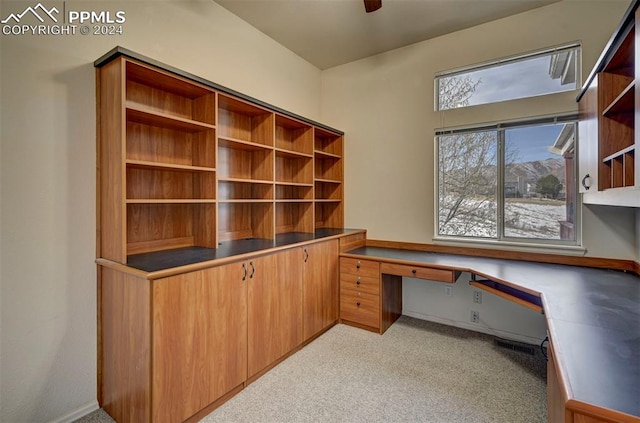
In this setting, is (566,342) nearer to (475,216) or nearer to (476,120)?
(475,216)

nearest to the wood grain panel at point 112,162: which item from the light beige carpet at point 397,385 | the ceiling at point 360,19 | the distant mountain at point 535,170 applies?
the light beige carpet at point 397,385

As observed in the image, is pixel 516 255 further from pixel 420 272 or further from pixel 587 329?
pixel 587 329

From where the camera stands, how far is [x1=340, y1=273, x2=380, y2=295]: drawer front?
3.01 m

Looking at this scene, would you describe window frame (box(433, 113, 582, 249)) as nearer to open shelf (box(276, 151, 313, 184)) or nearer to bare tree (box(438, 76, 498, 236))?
bare tree (box(438, 76, 498, 236))

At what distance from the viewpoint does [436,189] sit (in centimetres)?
333

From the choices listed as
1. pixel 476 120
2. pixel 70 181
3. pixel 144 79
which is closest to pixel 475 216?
pixel 476 120

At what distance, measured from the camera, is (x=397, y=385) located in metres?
2.20

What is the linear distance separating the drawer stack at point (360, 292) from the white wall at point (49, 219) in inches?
85.3

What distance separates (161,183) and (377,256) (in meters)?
2.09

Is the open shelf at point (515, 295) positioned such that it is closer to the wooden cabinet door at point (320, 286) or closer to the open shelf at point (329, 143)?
the wooden cabinet door at point (320, 286)

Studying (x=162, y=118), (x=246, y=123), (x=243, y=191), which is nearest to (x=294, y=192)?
(x=243, y=191)

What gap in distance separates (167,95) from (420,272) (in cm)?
263

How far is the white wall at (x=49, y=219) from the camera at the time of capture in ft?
5.44

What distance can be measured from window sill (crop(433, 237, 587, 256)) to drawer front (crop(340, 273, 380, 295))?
2.88ft
